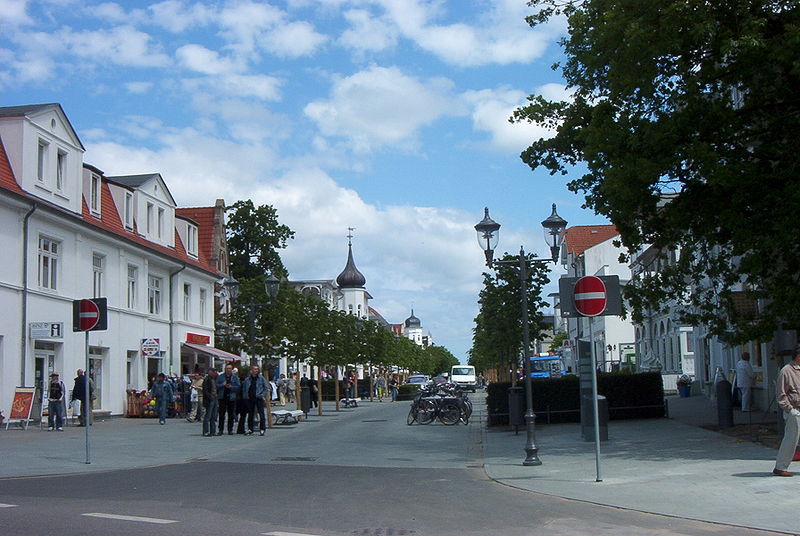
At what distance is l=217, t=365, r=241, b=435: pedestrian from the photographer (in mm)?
24141

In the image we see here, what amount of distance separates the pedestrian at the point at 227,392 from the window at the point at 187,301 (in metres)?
19.2

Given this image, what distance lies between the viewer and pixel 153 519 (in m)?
9.39

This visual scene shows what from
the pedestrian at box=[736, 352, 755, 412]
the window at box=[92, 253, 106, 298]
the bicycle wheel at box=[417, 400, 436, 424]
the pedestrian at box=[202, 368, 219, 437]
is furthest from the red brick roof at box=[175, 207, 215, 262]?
the pedestrian at box=[736, 352, 755, 412]

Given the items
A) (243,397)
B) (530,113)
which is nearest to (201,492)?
(530,113)

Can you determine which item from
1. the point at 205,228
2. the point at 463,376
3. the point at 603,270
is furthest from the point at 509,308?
the point at 463,376

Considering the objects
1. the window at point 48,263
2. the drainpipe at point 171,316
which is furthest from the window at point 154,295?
the window at point 48,263

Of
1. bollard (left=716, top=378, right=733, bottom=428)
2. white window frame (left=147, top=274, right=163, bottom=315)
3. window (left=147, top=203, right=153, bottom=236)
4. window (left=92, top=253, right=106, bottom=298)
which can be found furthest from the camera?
window (left=147, top=203, right=153, bottom=236)

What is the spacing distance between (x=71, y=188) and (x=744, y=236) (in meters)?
23.5

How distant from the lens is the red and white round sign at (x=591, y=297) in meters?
12.8

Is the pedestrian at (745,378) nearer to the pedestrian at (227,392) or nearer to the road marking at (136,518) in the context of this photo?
the pedestrian at (227,392)

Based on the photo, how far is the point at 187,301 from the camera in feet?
143

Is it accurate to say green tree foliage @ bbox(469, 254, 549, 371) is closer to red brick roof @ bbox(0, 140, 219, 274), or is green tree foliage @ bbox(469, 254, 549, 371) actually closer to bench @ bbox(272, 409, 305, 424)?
bench @ bbox(272, 409, 305, 424)

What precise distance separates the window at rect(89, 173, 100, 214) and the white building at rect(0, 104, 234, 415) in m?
0.05

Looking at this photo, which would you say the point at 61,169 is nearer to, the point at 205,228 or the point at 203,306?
the point at 203,306
